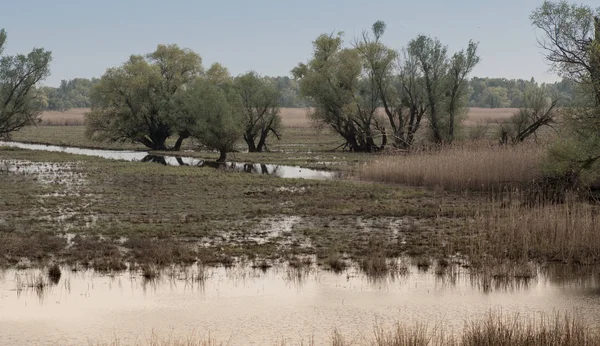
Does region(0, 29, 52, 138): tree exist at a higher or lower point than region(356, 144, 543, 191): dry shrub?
higher

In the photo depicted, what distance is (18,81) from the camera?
215ft

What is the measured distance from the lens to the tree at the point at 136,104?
6950 centimetres

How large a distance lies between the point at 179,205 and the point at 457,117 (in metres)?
33.2

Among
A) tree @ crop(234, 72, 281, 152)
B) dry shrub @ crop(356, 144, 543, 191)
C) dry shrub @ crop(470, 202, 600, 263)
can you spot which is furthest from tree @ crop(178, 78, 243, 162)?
dry shrub @ crop(470, 202, 600, 263)

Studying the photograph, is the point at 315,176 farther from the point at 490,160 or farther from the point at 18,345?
the point at 18,345

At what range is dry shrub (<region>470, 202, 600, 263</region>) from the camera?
1889 cm

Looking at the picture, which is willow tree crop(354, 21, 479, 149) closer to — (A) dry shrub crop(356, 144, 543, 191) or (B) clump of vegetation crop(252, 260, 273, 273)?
(A) dry shrub crop(356, 144, 543, 191)

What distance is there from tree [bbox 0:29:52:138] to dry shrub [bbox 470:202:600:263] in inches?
2088

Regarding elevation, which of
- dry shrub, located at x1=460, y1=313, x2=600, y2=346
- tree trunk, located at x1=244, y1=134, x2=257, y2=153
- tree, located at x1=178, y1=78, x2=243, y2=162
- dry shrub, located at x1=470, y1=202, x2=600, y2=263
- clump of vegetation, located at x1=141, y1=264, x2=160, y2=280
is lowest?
clump of vegetation, located at x1=141, y1=264, x2=160, y2=280

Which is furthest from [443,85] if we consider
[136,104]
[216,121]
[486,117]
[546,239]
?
[486,117]

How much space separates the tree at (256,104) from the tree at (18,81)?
53.8ft

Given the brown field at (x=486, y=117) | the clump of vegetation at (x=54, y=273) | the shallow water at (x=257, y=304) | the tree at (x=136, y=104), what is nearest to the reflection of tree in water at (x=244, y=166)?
the tree at (x=136, y=104)

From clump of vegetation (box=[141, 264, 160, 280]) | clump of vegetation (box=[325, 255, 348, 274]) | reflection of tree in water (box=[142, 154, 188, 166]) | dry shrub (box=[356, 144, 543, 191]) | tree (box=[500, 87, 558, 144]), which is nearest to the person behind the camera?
clump of vegetation (box=[141, 264, 160, 280])

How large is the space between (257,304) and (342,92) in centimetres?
4929
